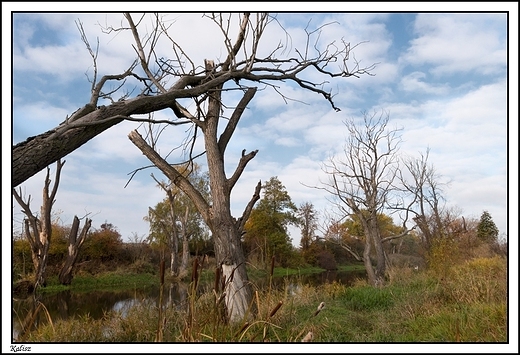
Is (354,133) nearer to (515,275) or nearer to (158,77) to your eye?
(158,77)

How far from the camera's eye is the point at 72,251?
15820mm

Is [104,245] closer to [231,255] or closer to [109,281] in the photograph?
[109,281]

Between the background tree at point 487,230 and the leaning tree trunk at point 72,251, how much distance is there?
17.1 m

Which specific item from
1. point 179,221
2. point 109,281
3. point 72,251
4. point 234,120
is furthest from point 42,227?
point 234,120

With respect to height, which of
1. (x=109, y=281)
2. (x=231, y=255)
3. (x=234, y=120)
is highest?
(x=234, y=120)

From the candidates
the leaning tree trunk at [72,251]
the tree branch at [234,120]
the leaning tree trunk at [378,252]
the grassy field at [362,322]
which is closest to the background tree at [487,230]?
the leaning tree trunk at [378,252]

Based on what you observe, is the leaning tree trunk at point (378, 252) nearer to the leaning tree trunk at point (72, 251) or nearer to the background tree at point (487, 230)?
the background tree at point (487, 230)

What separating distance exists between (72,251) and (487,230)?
18730 mm

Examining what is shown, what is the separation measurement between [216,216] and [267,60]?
253cm

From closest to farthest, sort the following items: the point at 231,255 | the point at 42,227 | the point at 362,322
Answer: the point at 231,255 → the point at 362,322 → the point at 42,227

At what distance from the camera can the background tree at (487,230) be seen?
59.1ft

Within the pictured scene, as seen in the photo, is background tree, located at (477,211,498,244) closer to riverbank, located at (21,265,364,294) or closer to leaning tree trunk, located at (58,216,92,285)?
riverbank, located at (21,265,364,294)

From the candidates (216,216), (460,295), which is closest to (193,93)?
(216,216)

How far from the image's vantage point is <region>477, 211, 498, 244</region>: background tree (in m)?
18.0
